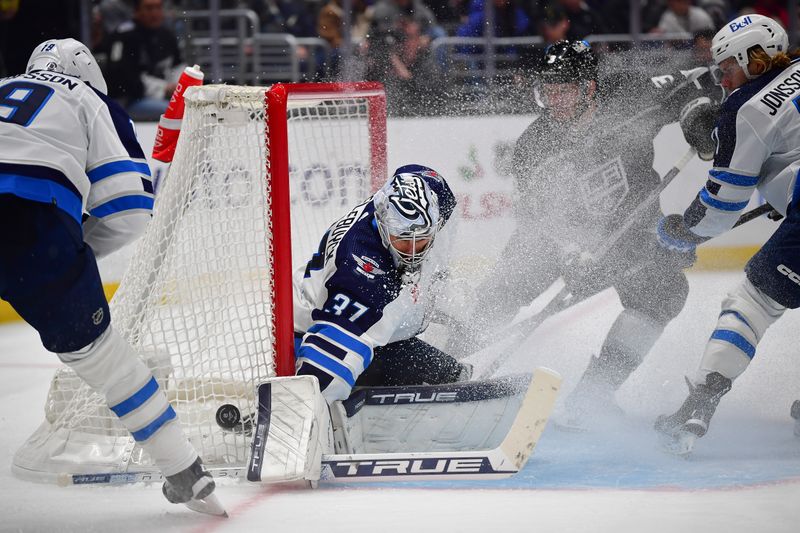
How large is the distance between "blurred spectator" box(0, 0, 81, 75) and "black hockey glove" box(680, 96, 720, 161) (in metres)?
3.84

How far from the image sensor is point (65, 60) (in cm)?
260

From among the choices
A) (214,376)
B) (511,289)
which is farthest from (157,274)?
(511,289)

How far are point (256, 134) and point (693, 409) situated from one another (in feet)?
4.77

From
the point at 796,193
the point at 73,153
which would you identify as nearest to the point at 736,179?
the point at 796,193

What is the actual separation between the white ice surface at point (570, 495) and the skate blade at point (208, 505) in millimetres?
Answer: 25

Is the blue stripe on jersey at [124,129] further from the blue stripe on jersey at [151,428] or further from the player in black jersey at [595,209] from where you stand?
the player in black jersey at [595,209]

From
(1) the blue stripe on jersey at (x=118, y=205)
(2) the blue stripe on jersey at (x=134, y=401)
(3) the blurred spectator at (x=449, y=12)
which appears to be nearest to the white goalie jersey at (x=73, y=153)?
(1) the blue stripe on jersey at (x=118, y=205)

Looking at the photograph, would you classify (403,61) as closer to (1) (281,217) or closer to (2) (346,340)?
(1) (281,217)

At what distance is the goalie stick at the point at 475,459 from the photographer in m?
2.54

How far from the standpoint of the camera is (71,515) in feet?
8.09

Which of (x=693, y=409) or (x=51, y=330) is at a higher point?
(x=51, y=330)

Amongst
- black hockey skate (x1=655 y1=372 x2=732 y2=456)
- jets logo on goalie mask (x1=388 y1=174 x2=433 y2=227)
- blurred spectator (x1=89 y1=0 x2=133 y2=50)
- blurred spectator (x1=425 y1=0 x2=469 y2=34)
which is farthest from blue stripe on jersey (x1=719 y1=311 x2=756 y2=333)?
blurred spectator (x1=89 y1=0 x2=133 y2=50)

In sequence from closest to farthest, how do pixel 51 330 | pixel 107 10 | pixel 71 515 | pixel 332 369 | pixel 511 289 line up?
1. pixel 51 330
2. pixel 71 515
3. pixel 332 369
4. pixel 511 289
5. pixel 107 10

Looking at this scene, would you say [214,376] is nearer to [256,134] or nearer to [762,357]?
[256,134]
